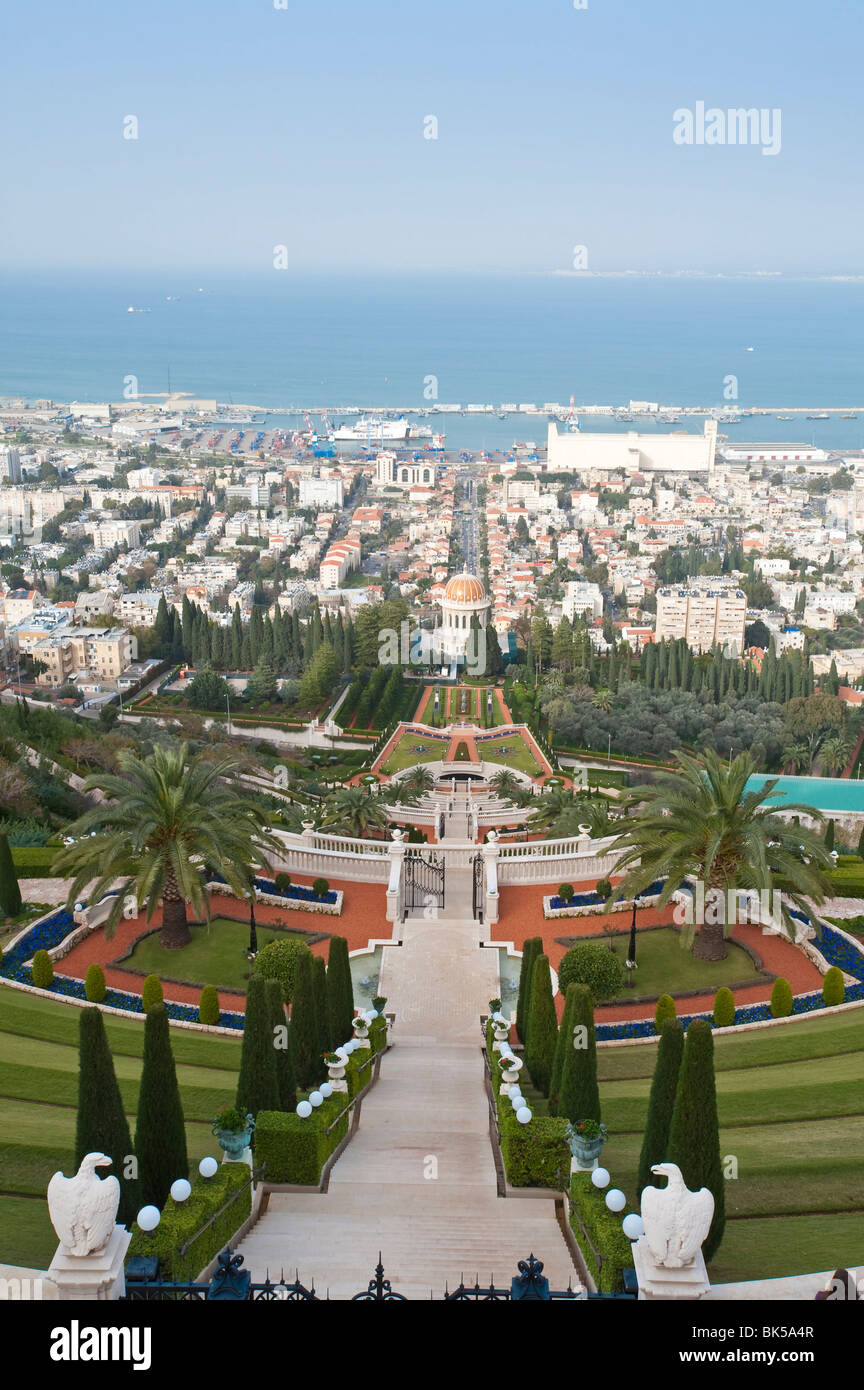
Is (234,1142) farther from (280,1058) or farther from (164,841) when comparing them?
(164,841)

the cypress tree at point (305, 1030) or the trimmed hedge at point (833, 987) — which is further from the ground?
the cypress tree at point (305, 1030)

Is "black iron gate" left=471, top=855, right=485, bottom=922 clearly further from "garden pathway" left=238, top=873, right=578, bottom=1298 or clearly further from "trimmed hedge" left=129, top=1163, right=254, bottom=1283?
"trimmed hedge" left=129, top=1163, right=254, bottom=1283

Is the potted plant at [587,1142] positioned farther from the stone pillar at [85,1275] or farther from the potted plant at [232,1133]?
the stone pillar at [85,1275]

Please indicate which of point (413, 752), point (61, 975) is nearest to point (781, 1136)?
point (61, 975)

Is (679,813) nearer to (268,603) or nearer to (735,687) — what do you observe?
(735,687)

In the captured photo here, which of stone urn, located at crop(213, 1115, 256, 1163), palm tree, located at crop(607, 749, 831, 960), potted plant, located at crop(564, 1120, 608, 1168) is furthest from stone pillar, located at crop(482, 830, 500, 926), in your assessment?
stone urn, located at crop(213, 1115, 256, 1163)

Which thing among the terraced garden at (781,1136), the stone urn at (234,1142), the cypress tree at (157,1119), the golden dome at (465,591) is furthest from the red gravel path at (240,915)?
the golden dome at (465,591)
